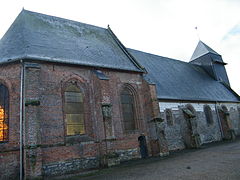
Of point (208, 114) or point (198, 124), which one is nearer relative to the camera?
point (198, 124)

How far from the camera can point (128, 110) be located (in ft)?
51.8

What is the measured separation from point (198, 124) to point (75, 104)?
1388cm

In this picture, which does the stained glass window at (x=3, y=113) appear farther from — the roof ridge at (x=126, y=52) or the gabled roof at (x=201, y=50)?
the gabled roof at (x=201, y=50)

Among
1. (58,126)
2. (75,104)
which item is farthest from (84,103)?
(58,126)

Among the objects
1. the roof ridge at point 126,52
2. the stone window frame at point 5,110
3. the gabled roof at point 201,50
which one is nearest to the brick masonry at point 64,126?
the stone window frame at point 5,110

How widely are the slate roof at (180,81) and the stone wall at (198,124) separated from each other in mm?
744

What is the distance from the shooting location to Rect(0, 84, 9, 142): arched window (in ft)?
36.2

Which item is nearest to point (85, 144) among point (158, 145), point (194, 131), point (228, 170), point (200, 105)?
point (158, 145)

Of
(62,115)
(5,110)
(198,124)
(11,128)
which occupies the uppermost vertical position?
(5,110)

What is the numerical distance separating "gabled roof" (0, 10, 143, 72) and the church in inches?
2.9

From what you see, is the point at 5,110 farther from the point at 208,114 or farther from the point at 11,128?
the point at 208,114

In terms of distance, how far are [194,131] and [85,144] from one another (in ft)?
35.6

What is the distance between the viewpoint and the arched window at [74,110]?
12625 millimetres

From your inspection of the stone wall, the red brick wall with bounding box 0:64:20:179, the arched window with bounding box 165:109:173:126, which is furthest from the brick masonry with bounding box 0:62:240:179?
the arched window with bounding box 165:109:173:126
